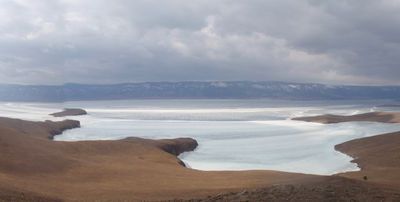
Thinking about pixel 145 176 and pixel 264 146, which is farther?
pixel 264 146

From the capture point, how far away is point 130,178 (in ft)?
123

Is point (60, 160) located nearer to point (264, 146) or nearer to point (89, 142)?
point (89, 142)

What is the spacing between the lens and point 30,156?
4150 centimetres

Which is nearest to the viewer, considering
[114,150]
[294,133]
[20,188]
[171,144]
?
[20,188]

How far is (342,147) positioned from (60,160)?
38.8m

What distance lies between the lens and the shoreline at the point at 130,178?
24.9m

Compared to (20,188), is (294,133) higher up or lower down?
higher up

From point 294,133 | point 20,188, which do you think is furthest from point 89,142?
point 294,133

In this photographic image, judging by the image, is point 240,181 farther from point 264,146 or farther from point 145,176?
point 264,146

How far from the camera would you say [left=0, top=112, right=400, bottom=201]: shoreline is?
24.9 meters

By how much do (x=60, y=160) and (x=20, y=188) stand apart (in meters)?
14.9

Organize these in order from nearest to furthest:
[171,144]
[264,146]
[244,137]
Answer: [171,144]
[264,146]
[244,137]

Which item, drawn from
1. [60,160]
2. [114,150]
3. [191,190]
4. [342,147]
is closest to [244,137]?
[342,147]

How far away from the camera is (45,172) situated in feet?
123
